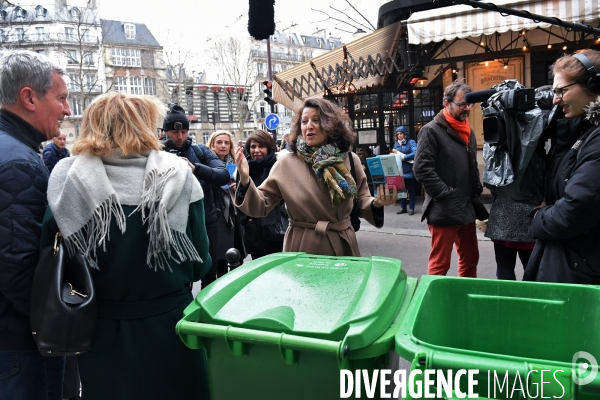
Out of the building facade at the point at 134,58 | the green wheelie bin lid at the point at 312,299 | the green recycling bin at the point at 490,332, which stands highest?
the building facade at the point at 134,58

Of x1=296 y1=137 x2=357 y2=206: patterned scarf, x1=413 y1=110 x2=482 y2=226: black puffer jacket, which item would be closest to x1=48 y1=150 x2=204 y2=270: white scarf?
x1=296 y1=137 x2=357 y2=206: patterned scarf

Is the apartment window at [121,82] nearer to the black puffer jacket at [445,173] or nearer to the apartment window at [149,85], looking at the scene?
the apartment window at [149,85]

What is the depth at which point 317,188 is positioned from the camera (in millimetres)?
2854

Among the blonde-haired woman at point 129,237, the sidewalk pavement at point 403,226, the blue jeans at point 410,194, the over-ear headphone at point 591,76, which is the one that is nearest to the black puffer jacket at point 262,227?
the blonde-haired woman at point 129,237

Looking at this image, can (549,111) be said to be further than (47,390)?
Yes

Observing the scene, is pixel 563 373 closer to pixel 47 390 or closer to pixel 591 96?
pixel 591 96

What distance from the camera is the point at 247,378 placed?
162 centimetres

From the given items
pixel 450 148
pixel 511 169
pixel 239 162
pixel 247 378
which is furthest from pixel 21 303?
pixel 450 148

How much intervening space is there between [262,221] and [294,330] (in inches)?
100

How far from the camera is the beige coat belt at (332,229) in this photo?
281cm

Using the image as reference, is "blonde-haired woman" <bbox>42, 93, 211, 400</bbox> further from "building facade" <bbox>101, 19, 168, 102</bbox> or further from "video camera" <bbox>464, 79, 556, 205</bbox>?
"building facade" <bbox>101, 19, 168, 102</bbox>

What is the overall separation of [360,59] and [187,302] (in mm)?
8753

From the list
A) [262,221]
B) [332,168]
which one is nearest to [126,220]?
[332,168]

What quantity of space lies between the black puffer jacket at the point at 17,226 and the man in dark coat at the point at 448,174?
2.94 meters
